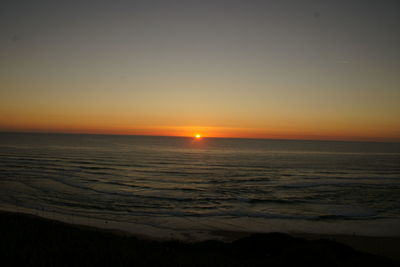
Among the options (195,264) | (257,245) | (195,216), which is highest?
(195,264)

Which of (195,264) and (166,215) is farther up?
(195,264)

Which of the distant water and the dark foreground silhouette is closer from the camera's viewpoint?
the dark foreground silhouette

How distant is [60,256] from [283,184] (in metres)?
25.1

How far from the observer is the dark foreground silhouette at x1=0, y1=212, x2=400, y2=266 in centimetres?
644

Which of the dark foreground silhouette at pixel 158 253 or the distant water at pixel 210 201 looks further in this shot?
the distant water at pixel 210 201

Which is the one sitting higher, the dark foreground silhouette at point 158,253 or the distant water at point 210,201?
the dark foreground silhouette at point 158,253

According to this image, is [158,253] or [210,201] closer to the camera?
[158,253]

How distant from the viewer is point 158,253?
25.6 feet

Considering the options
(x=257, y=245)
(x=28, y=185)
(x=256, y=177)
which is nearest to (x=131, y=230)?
(x=257, y=245)

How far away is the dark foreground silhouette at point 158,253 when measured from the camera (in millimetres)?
6438

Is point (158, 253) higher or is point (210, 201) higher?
point (158, 253)

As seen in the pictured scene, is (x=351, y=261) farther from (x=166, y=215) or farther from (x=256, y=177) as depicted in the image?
(x=256, y=177)

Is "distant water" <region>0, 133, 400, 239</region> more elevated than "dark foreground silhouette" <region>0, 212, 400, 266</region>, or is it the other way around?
"dark foreground silhouette" <region>0, 212, 400, 266</region>

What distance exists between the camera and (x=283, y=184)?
2888cm
